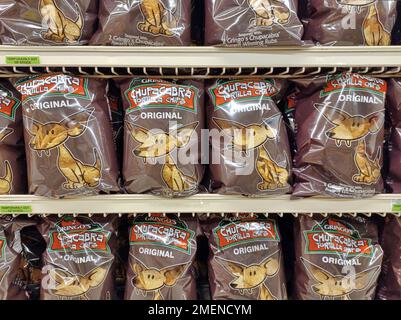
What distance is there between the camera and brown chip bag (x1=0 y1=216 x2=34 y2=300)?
1.08 meters

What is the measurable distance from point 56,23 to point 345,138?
932mm

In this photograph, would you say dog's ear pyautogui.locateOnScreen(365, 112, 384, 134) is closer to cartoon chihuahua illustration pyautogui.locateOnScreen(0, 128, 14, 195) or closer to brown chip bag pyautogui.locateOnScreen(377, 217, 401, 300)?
brown chip bag pyautogui.locateOnScreen(377, 217, 401, 300)

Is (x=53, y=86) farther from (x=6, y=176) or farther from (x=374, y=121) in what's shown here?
(x=374, y=121)

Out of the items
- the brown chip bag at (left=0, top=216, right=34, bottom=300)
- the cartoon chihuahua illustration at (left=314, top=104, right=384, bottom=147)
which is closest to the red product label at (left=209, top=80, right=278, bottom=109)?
the cartoon chihuahua illustration at (left=314, top=104, right=384, bottom=147)

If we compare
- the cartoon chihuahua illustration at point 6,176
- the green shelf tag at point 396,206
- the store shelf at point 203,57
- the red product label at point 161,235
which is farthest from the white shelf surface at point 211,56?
the red product label at point 161,235

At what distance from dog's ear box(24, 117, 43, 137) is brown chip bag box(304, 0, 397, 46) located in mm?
901

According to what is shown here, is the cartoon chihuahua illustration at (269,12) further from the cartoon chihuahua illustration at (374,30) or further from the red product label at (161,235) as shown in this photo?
the red product label at (161,235)

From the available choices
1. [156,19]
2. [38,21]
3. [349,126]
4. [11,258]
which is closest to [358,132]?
[349,126]

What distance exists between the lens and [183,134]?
1023 millimetres

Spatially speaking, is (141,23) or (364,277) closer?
(141,23)

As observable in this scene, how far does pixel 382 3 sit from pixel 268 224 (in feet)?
2.52
